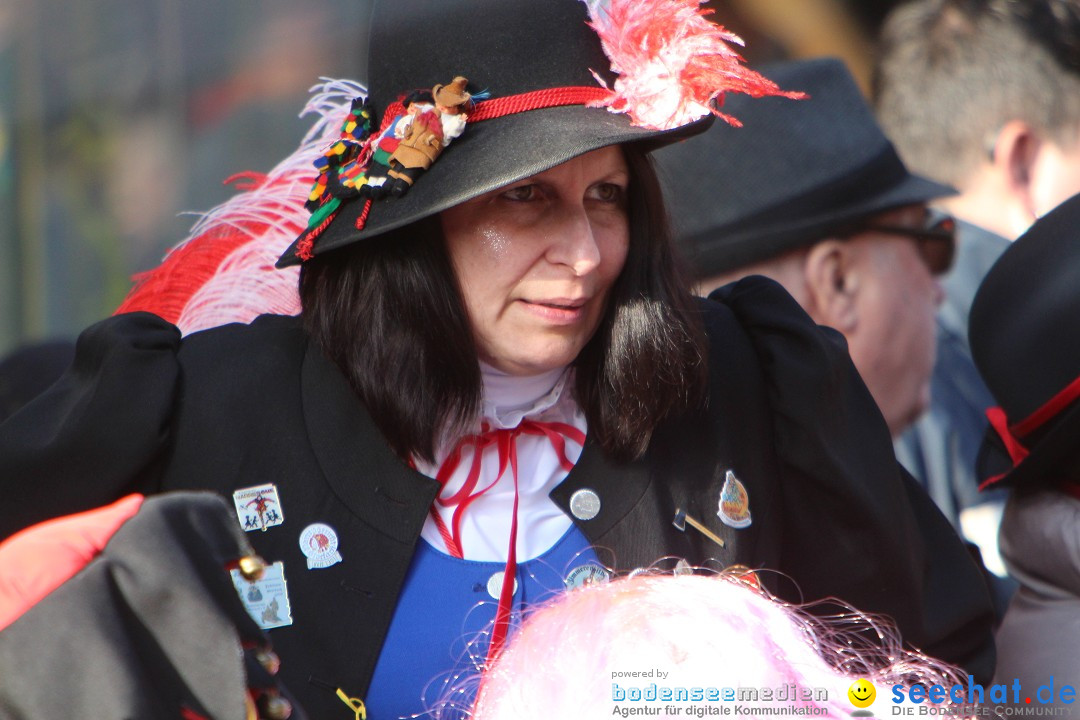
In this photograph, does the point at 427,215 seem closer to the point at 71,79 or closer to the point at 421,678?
the point at 421,678

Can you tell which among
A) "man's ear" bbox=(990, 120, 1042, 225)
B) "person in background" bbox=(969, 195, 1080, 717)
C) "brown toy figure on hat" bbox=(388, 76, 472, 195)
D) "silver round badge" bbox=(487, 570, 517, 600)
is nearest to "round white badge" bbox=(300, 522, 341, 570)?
"silver round badge" bbox=(487, 570, 517, 600)

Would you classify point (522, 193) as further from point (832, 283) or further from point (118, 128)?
point (118, 128)

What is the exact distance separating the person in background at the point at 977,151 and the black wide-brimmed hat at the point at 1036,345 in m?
1.13

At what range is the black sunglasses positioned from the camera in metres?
2.94

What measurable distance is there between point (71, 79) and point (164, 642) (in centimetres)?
326

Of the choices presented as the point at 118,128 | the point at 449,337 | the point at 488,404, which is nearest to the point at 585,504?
the point at 488,404

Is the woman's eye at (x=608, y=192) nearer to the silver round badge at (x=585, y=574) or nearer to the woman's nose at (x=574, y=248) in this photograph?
the woman's nose at (x=574, y=248)

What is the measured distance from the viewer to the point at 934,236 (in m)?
3.02

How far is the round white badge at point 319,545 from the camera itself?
1.90 m

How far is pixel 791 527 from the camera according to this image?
2107 mm

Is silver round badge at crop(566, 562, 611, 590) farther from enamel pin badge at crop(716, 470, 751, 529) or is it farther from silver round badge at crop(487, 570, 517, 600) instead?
enamel pin badge at crop(716, 470, 751, 529)

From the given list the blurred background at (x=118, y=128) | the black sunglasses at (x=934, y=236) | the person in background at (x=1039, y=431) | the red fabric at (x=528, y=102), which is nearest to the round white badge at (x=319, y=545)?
the red fabric at (x=528, y=102)

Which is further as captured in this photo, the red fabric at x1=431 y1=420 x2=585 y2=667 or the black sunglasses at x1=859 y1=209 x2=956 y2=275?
the black sunglasses at x1=859 y1=209 x2=956 y2=275

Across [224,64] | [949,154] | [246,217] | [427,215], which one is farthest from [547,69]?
[224,64]
